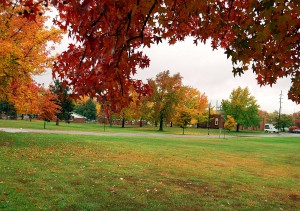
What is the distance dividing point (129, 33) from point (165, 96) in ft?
193

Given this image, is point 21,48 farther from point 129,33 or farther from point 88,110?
point 88,110

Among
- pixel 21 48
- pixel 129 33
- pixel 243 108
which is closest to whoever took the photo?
pixel 129 33

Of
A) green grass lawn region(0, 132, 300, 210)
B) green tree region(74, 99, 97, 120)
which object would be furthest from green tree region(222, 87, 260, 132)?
green grass lawn region(0, 132, 300, 210)

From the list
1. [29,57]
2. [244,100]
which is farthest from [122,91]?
[244,100]

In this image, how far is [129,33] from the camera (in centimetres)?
452

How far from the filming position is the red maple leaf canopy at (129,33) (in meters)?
3.76

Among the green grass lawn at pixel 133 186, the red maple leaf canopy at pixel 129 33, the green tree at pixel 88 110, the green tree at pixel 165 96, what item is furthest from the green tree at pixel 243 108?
the red maple leaf canopy at pixel 129 33

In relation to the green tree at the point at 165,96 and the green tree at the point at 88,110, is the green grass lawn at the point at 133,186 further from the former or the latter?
the green tree at the point at 88,110

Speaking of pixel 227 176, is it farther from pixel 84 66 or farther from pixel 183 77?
pixel 183 77

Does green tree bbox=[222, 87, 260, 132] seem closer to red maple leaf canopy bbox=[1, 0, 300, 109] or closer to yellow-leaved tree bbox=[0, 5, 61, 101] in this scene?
yellow-leaved tree bbox=[0, 5, 61, 101]

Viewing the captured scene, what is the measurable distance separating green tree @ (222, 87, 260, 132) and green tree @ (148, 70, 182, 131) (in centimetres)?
1912

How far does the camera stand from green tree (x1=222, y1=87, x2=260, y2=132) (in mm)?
73562

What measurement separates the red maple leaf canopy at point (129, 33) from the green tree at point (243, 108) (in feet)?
228

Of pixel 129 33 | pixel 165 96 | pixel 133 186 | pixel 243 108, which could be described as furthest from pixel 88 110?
pixel 129 33
